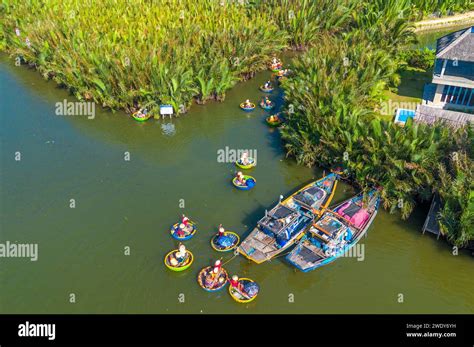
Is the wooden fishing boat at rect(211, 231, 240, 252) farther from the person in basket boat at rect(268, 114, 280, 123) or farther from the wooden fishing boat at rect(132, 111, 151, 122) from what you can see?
the wooden fishing boat at rect(132, 111, 151, 122)

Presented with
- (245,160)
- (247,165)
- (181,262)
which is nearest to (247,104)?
(245,160)

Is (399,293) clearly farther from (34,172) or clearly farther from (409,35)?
(409,35)

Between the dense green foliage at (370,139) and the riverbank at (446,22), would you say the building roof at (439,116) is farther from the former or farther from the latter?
the riverbank at (446,22)

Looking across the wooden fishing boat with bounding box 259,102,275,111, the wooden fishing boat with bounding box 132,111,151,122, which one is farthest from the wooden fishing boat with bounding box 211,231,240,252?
the wooden fishing boat with bounding box 259,102,275,111

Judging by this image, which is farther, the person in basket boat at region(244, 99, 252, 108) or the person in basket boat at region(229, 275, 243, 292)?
the person in basket boat at region(244, 99, 252, 108)

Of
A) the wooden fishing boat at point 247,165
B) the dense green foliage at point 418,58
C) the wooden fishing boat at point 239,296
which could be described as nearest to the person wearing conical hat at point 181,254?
the wooden fishing boat at point 239,296

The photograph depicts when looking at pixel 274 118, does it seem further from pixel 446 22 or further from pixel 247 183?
pixel 446 22
